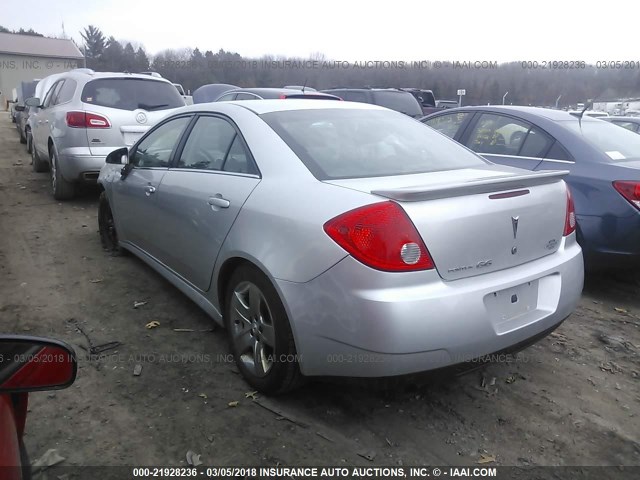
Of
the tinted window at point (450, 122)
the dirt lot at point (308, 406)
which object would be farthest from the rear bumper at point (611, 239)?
the tinted window at point (450, 122)

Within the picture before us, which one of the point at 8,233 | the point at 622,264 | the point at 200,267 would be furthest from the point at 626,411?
the point at 8,233

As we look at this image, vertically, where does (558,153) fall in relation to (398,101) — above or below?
below

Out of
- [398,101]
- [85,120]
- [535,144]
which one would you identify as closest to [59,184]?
[85,120]

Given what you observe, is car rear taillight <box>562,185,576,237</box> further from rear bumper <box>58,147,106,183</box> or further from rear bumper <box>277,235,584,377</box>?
rear bumper <box>58,147,106,183</box>

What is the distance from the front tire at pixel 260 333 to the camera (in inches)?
95.3

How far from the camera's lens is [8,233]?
5.71 metres

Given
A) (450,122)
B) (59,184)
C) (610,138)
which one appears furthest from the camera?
(59,184)

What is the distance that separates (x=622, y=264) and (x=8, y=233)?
624cm

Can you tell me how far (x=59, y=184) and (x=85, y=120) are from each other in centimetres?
117

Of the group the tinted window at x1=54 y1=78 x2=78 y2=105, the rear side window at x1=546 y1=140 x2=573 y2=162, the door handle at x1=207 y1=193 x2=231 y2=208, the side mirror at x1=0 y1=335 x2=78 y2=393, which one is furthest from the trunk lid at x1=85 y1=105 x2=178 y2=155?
the side mirror at x1=0 y1=335 x2=78 y2=393

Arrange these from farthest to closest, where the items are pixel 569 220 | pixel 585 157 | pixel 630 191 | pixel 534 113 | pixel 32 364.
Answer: pixel 534 113, pixel 585 157, pixel 630 191, pixel 569 220, pixel 32 364

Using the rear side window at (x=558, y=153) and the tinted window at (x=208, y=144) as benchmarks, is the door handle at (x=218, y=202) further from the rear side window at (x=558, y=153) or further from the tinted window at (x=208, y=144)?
the rear side window at (x=558, y=153)

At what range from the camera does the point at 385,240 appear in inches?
81.2

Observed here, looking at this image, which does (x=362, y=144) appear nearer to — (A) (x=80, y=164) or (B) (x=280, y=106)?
(B) (x=280, y=106)
